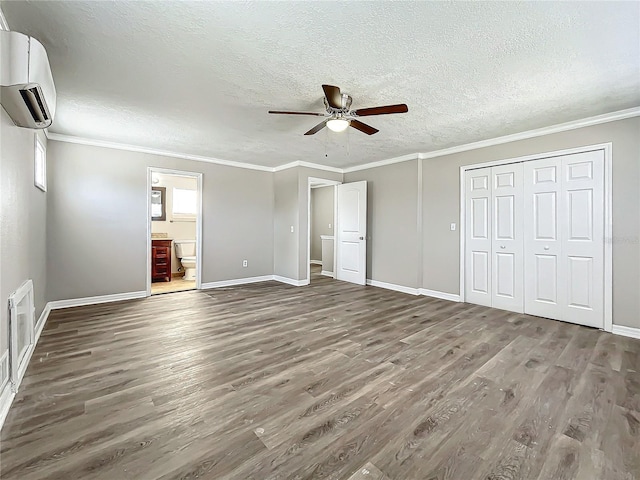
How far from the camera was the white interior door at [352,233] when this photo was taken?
5859mm

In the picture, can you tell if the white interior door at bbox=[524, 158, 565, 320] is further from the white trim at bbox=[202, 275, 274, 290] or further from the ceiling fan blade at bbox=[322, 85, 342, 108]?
the white trim at bbox=[202, 275, 274, 290]

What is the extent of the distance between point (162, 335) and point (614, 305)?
194 inches

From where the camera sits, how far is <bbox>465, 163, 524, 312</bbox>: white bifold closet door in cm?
407

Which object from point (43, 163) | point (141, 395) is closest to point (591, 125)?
point (141, 395)

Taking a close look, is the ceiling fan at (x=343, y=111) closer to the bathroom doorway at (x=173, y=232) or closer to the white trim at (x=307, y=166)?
the white trim at (x=307, y=166)

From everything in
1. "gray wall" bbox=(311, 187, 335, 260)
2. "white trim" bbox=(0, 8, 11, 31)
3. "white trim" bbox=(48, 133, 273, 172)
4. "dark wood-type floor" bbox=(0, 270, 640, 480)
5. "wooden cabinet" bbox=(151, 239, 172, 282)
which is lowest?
"dark wood-type floor" bbox=(0, 270, 640, 480)

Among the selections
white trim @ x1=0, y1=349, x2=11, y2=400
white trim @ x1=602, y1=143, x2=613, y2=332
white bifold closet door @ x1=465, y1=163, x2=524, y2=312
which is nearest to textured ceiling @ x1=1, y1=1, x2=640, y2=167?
white trim @ x1=602, y1=143, x2=613, y2=332

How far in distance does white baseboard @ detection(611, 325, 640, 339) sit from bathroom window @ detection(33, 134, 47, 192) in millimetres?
6440

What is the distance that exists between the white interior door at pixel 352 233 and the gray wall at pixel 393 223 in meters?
0.17

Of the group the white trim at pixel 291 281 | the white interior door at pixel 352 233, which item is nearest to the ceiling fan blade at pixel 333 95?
the white interior door at pixel 352 233

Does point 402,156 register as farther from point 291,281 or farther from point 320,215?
point 320,215

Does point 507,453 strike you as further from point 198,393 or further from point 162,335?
point 162,335

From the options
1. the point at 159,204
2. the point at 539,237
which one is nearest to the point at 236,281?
the point at 159,204

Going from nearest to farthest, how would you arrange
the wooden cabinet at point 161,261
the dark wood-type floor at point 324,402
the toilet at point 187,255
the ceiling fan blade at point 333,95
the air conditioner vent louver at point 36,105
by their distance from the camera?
1. the dark wood-type floor at point 324,402
2. the air conditioner vent louver at point 36,105
3. the ceiling fan blade at point 333,95
4. the wooden cabinet at point 161,261
5. the toilet at point 187,255
